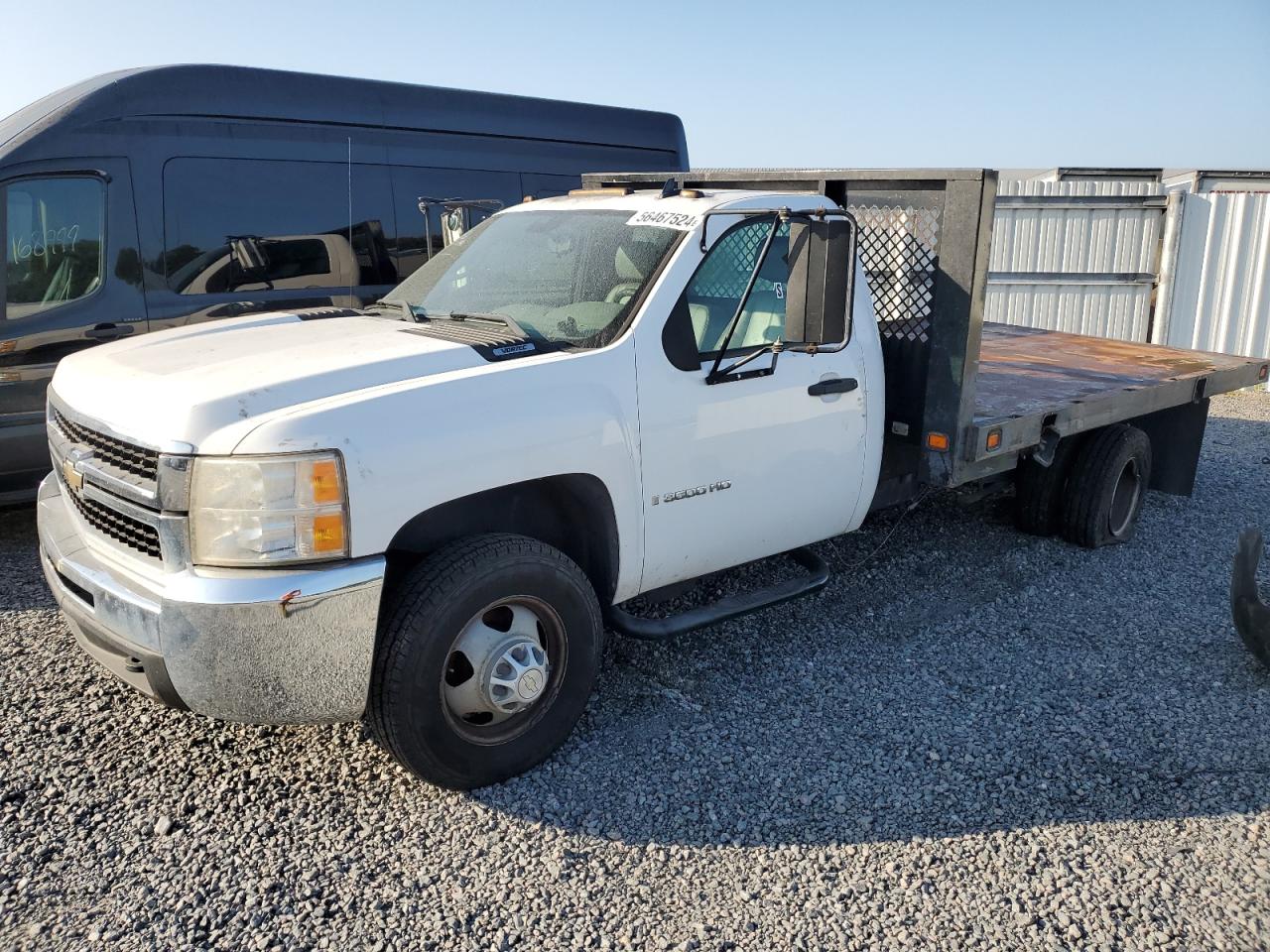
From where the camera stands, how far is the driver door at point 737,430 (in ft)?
12.5

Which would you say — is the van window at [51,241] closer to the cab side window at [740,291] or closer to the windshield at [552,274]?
the windshield at [552,274]

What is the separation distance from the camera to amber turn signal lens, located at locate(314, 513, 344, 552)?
3.00 m

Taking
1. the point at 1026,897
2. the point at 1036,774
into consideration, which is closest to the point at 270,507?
the point at 1026,897

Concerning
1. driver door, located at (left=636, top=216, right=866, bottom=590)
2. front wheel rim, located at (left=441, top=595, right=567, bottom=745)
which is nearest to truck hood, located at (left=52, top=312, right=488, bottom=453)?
driver door, located at (left=636, top=216, right=866, bottom=590)

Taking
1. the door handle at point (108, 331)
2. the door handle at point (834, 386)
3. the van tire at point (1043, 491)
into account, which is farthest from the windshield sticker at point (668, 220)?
the door handle at point (108, 331)

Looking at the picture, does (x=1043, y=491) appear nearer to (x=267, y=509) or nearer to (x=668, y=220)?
(x=668, y=220)

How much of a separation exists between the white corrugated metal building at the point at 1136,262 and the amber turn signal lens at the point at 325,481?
1162 centimetres

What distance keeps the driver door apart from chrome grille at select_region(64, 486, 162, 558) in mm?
1658

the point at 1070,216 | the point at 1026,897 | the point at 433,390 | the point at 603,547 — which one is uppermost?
the point at 1070,216

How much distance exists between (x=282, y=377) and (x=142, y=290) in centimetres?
350

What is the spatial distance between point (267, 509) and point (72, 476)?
1.04 metres

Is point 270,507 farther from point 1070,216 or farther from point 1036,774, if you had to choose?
point 1070,216

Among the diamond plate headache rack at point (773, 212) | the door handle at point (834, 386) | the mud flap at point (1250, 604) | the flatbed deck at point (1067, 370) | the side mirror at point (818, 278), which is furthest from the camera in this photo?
the flatbed deck at point (1067, 370)

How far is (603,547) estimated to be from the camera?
3824 mm
